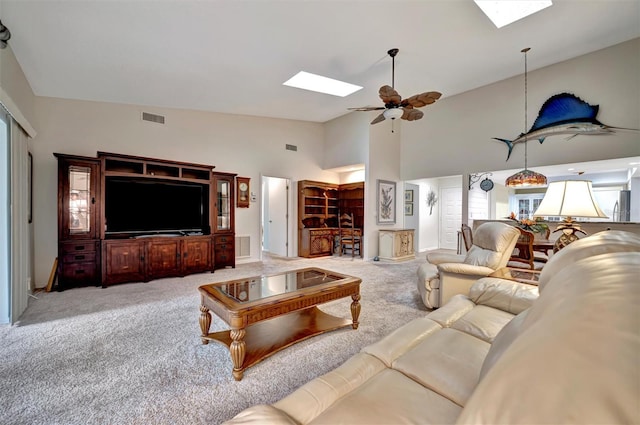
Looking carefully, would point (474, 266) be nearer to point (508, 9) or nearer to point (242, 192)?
point (508, 9)

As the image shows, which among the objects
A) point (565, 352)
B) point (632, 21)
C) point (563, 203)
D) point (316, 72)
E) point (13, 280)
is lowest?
point (13, 280)

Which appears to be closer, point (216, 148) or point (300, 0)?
point (300, 0)

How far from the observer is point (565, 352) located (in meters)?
0.50

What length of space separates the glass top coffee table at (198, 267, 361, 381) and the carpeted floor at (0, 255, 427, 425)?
0.10 meters

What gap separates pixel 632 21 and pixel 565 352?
5.73m

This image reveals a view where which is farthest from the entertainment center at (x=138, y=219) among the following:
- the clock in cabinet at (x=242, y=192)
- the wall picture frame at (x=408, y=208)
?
the wall picture frame at (x=408, y=208)

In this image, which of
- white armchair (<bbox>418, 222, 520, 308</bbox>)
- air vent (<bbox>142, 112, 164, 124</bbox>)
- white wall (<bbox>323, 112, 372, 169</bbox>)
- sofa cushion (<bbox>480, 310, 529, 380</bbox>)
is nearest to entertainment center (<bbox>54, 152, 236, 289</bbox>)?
air vent (<bbox>142, 112, 164, 124</bbox>)

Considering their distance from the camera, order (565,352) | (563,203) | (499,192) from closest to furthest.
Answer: (565,352)
(563,203)
(499,192)

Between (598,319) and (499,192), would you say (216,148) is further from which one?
(499,192)

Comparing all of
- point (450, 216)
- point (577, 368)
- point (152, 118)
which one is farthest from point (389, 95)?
point (450, 216)

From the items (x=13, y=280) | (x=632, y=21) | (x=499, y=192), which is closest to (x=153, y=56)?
(x=13, y=280)

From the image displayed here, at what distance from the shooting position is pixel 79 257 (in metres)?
3.91

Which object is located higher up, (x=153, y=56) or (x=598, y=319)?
(x=153, y=56)

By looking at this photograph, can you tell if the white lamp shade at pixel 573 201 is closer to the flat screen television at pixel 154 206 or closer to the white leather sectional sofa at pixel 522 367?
the white leather sectional sofa at pixel 522 367
